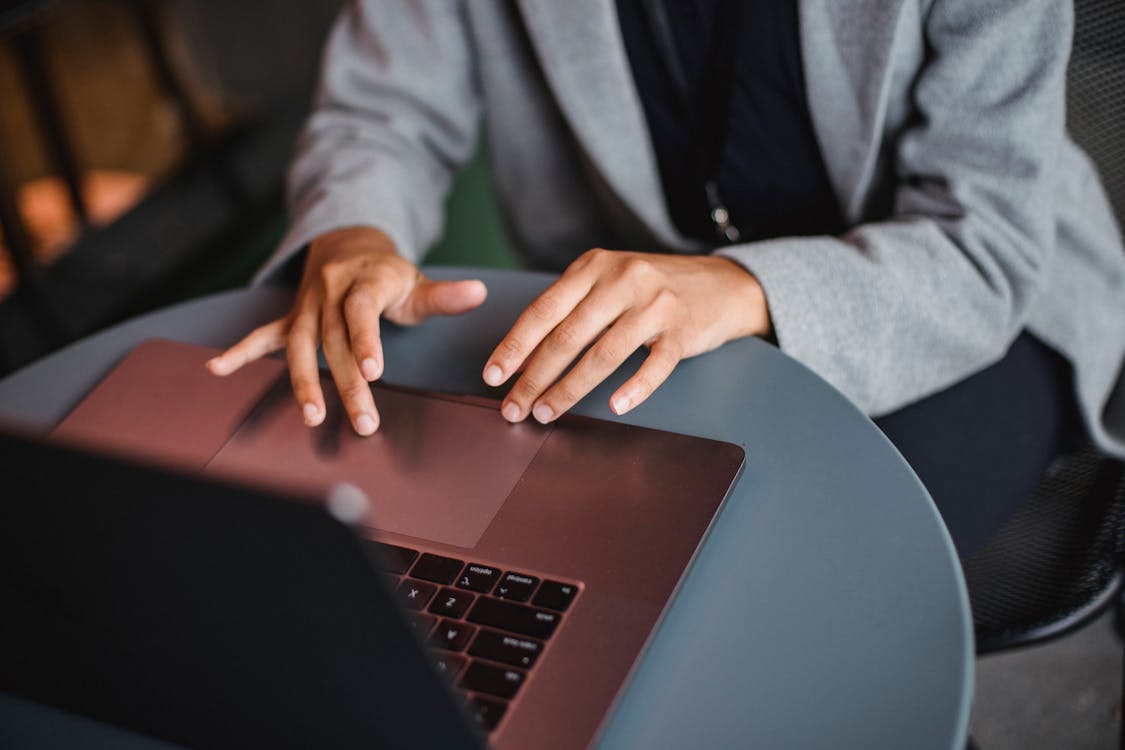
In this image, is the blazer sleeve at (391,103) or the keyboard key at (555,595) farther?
the blazer sleeve at (391,103)

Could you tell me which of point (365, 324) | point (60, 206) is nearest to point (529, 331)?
point (365, 324)

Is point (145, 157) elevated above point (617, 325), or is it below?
below

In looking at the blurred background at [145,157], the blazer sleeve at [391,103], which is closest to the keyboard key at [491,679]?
the blazer sleeve at [391,103]

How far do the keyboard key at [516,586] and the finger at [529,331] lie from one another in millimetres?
142

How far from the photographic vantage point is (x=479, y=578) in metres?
0.51

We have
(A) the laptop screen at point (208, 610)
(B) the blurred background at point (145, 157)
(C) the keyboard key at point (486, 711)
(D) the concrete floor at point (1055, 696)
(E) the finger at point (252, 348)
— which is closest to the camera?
(A) the laptop screen at point (208, 610)

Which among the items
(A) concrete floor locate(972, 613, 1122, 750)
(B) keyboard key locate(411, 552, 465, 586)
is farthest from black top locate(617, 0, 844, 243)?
(A) concrete floor locate(972, 613, 1122, 750)

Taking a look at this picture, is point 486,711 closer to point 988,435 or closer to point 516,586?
point 516,586

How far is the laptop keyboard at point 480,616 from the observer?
46cm

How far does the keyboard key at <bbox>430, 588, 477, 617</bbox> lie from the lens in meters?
0.49

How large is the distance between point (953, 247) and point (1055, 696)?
75 cm

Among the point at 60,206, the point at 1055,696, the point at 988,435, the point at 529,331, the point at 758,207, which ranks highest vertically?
the point at 529,331

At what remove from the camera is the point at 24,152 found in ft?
7.11

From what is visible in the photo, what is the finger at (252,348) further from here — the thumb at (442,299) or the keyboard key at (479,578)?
the keyboard key at (479,578)
